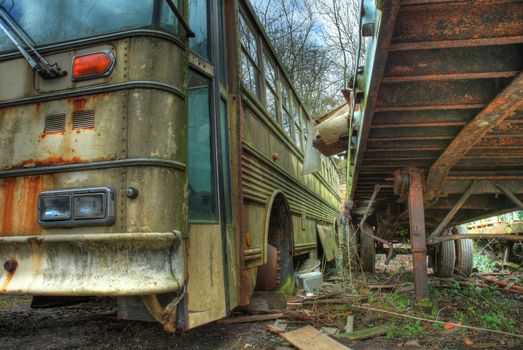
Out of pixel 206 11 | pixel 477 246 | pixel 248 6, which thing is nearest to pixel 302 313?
pixel 206 11

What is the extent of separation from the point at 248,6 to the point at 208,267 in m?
2.76

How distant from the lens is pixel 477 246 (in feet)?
38.8

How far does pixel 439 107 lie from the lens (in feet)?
10.9

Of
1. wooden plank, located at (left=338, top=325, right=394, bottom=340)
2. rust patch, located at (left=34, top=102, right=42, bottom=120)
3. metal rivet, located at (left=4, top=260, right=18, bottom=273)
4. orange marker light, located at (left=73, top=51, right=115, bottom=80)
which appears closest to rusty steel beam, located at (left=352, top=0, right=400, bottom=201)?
orange marker light, located at (left=73, top=51, right=115, bottom=80)

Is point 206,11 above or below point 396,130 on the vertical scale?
above

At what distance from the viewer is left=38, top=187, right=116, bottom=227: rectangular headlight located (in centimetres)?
230

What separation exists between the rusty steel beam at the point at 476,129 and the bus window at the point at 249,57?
194 centimetres

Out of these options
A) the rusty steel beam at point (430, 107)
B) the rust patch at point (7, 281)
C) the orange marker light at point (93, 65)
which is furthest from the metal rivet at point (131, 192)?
the rusty steel beam at point (430, 107)

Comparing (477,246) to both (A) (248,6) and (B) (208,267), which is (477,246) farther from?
(B) (208,267)

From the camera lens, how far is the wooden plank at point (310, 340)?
313 cm

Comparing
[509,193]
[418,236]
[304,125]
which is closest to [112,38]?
[418,236]

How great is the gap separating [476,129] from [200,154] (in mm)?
2200

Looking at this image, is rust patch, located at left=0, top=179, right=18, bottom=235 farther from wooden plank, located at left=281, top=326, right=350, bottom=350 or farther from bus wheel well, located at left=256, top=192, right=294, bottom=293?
bus wheel well, located at left=256, top=192, right=294, bottom=293

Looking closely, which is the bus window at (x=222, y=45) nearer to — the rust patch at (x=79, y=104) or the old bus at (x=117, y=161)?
the old bus at (x=117, y=161)
